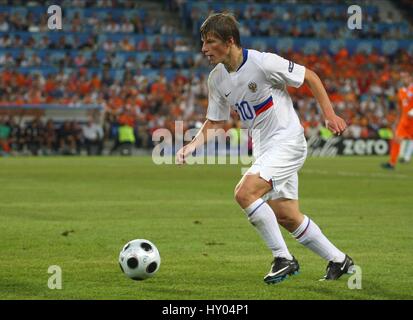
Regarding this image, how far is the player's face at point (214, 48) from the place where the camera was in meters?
7.51

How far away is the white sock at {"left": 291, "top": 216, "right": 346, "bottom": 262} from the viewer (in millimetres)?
7824

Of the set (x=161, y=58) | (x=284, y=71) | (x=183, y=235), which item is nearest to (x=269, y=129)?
(x=284, y=71)

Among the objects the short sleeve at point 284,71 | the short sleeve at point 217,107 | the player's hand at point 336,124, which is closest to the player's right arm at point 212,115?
the short sleeve at point 217,107

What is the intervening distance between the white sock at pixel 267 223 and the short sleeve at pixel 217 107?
2.94 ft

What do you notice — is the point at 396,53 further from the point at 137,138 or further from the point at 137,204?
the point at 137,204

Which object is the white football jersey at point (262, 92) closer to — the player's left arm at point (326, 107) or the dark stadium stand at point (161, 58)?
the player's left arm at point (326, 107)

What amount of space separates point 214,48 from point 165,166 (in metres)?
20.2

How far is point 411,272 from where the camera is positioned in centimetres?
828

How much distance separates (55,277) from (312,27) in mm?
36167

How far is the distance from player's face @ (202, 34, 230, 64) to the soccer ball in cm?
167

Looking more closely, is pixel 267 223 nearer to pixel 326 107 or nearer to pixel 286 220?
pixel 286 220

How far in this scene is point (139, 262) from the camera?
7.77m

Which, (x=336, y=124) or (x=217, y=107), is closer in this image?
(x=336, y=124)
